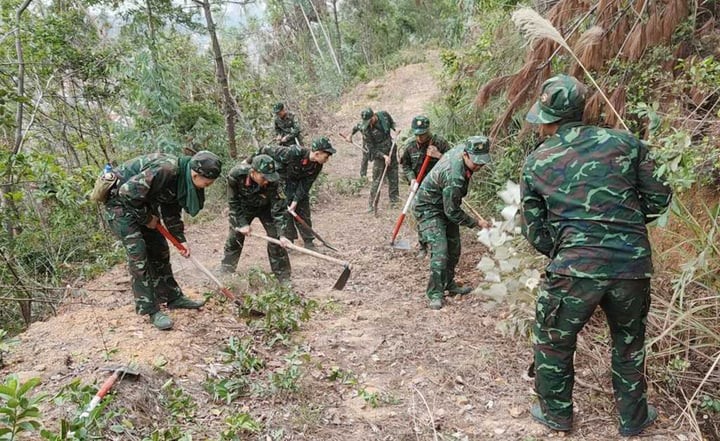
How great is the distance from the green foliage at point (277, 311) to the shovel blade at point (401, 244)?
81.7 inches

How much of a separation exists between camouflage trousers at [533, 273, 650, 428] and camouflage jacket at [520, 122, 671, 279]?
0.09m

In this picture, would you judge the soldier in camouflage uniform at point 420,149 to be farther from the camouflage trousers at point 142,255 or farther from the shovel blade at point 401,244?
the camouflage trousers at point 142,255

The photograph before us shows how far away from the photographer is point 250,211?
18.6 ft

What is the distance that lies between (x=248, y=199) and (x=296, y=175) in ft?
5.80

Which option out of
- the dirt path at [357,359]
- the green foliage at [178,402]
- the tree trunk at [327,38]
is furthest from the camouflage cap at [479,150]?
the tree trunk at [327,38]

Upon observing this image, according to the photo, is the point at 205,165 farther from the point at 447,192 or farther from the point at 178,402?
the point at 447,192

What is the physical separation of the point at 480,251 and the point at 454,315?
168 centimetres

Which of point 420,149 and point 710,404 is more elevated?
point 420,149

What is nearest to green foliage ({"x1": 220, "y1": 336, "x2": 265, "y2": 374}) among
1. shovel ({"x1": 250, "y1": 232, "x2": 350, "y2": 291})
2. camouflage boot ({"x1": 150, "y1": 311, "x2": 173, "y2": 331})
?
camouflage boot ({"x1": 150, "y1": 311, "x2": 173, "y2": 331})

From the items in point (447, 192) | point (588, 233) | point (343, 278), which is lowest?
point (343, 278)

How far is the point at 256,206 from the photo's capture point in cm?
563

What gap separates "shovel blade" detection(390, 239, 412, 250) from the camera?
6.90 metres

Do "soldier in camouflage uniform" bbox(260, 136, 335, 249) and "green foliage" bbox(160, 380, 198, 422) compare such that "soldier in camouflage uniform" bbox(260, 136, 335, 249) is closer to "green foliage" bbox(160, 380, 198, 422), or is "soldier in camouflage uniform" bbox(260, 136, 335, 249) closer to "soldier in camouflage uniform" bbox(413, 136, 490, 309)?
"soldier in camouflage uniform" bbox(413, 136, 490, 309)

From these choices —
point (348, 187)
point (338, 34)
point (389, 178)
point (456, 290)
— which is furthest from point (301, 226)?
point (338, 34)
